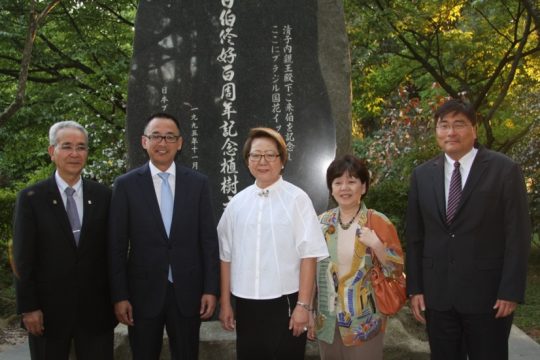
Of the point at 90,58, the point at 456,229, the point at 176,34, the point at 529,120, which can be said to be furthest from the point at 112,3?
the point at 456,229

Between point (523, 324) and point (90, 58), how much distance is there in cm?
632

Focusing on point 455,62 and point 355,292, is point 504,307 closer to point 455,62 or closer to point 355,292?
point 355,292

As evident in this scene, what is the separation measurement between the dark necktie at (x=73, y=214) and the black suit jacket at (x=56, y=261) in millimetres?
36

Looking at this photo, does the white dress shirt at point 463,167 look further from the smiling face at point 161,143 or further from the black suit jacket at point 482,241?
the smiling face at point 161,143

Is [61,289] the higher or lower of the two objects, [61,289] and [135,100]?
the lower

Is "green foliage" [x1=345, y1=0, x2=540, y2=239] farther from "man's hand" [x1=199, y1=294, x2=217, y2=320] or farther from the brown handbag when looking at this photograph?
"man's hand" [x1=199, y1=294, x2=217, y2=320]

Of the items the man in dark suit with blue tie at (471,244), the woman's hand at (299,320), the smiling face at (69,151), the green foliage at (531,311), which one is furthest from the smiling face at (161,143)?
the green foliage at (531,311)

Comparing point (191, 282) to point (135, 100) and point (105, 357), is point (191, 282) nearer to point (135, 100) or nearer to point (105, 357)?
point (105, 357)

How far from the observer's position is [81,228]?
277cm

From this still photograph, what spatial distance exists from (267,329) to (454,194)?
1.08 meters

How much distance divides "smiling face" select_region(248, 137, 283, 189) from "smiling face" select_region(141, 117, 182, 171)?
1.40 feet

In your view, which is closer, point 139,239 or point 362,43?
point 139,239

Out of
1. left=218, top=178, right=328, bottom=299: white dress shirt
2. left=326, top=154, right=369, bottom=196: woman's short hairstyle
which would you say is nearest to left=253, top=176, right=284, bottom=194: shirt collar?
left=218, top=178, right=328, bottom=299: white dress shirt

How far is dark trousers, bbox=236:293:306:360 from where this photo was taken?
2596mm
